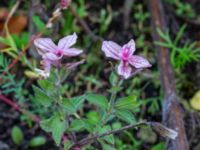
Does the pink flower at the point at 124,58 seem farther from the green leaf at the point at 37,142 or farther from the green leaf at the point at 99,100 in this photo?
the green leaf at the point at 37,142

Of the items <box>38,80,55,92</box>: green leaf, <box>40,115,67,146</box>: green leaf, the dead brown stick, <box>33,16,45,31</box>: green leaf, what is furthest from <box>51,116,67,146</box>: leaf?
<box>33,16,45,31</box>: green leaf

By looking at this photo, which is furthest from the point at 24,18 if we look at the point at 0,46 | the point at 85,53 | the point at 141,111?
the point at 141,111

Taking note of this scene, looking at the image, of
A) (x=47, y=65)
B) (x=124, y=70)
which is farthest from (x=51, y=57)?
(x=124, y=70)

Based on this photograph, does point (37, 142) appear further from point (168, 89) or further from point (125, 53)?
point (125, 53)

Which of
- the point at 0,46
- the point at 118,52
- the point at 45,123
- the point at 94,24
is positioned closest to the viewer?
the point at 118,52

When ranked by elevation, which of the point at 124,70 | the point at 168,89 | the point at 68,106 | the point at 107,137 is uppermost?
the point at 124,70

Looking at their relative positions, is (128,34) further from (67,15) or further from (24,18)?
(24,18)

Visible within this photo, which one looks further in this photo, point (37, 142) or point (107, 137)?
point (37, 142)
